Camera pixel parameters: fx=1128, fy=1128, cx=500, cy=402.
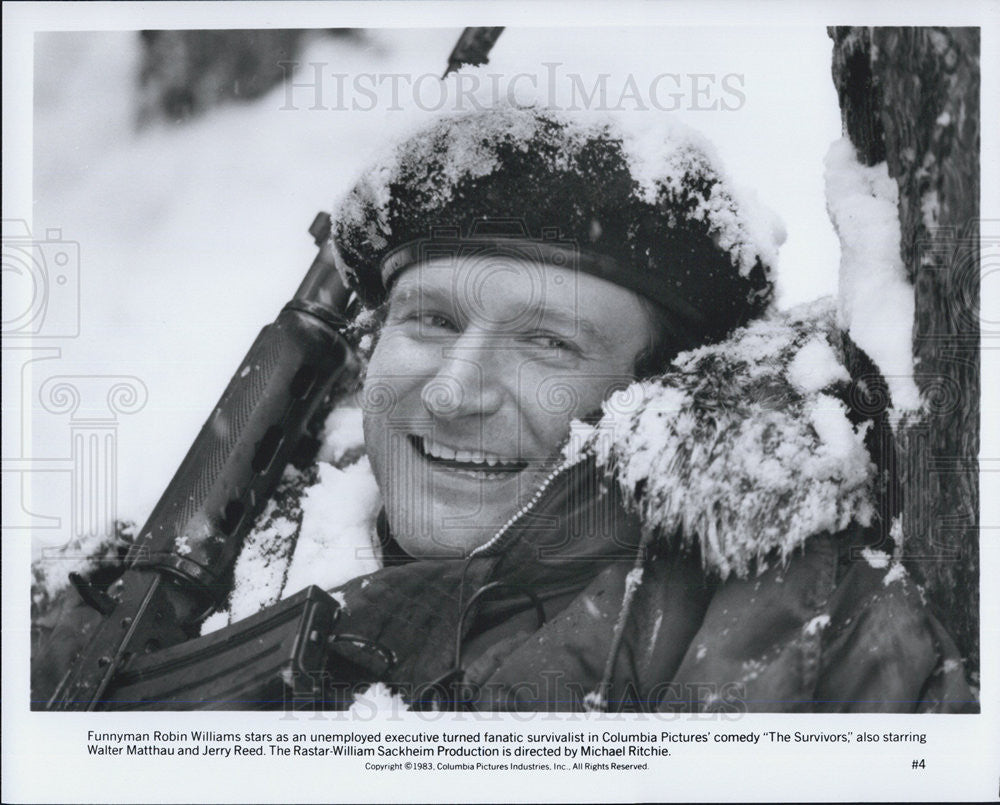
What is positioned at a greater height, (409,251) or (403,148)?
(403,148)

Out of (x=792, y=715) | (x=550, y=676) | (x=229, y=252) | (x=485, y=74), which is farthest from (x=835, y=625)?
(x=229, y=252)

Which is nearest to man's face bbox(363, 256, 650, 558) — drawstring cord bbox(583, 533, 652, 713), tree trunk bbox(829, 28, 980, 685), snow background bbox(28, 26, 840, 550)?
drawstring cord bbox(583, 533, 652, 713)

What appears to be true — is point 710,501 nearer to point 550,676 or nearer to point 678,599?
point 678,599

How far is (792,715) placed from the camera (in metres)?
1.69

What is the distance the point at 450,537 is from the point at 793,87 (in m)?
0.91

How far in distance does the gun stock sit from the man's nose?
1.00 feet

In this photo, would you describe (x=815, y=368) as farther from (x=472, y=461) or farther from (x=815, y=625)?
(x=472, y=461)

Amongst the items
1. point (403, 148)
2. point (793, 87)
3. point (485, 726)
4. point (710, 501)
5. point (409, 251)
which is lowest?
point (485, 726)

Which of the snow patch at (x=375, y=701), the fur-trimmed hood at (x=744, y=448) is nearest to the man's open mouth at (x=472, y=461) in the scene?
the fur-trimmed hood at (x=744, y=448)

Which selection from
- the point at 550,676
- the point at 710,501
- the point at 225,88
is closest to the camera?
the point at 710,501

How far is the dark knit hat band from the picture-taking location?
1.66 m

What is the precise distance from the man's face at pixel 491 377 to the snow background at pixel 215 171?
30 centimetres
